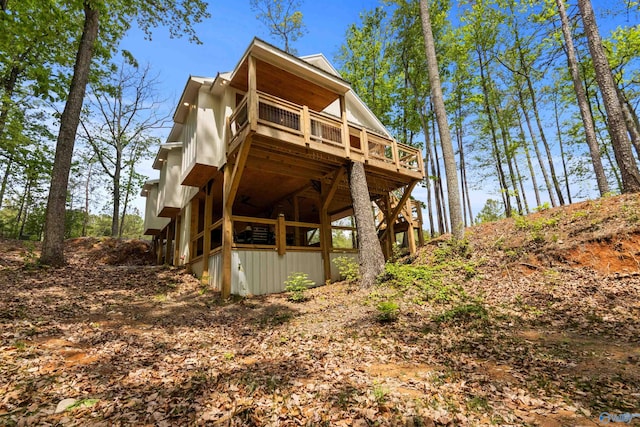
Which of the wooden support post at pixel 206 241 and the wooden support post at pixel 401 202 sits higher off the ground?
the wooden support post at pixel 401 202

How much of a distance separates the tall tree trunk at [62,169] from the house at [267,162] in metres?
3.08

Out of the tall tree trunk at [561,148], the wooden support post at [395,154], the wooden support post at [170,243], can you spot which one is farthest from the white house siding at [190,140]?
the tall tree trunk at [561,148]

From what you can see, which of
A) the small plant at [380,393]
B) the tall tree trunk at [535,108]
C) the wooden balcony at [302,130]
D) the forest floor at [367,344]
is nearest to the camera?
the forest floor at [367,344]

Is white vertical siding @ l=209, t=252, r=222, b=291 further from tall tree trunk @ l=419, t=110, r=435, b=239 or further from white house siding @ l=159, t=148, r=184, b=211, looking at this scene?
tall tree trunk @ l=419, t=110, r=435, b=239

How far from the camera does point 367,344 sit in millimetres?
4598

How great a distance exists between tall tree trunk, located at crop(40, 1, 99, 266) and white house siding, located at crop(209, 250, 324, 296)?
14.4ft

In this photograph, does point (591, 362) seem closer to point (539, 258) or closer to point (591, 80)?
point (539, 258)

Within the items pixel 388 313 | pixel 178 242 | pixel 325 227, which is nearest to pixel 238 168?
pixel 325 227

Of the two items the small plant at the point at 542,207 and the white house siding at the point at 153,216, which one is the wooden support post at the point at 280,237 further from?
the white house siding at the point at 153,216

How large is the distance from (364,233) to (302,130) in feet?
11.3

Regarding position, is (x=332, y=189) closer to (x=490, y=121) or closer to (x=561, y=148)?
(x=490, y=121)

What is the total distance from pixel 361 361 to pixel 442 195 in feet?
56.2

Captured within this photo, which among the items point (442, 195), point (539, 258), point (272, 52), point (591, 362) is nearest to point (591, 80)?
point (442, 195)

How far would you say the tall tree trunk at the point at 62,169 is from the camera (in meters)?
8.70
